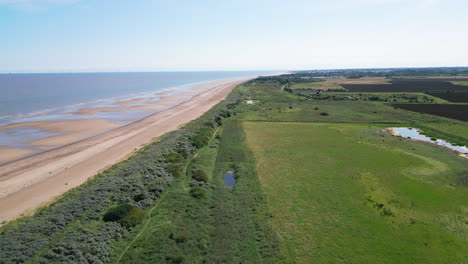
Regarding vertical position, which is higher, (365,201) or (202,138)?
(202,138)

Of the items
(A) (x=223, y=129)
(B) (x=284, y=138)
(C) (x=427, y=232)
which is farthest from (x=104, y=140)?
(C) (x=427, y=232)

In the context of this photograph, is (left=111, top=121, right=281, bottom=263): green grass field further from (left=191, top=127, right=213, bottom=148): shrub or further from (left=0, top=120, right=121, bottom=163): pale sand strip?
(left=0, top=120, right=121, bottom=163): pale sand strip

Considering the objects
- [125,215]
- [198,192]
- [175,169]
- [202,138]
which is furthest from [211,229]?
[202,138]

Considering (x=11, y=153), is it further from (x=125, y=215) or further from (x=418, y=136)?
(x=418, y=136)

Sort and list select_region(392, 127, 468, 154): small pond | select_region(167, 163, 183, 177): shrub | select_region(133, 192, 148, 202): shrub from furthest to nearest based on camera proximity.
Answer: select_region(392, 127, 468, 154): small pond, select_region(167, 163, 183, 177): shrub, select_region(133, 192, 148, 202): shrub

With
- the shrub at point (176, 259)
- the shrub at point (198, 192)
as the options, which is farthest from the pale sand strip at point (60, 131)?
the shrub at point (176, 259)

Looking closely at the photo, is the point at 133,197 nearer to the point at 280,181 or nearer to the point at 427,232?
the point at 280,181

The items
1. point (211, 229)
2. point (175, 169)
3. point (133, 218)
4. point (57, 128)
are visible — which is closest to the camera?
point (211, 229)

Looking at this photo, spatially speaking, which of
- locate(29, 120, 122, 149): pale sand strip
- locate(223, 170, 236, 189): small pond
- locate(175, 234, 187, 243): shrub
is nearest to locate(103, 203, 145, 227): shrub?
locate(175, 234, 187, 243): shrub
